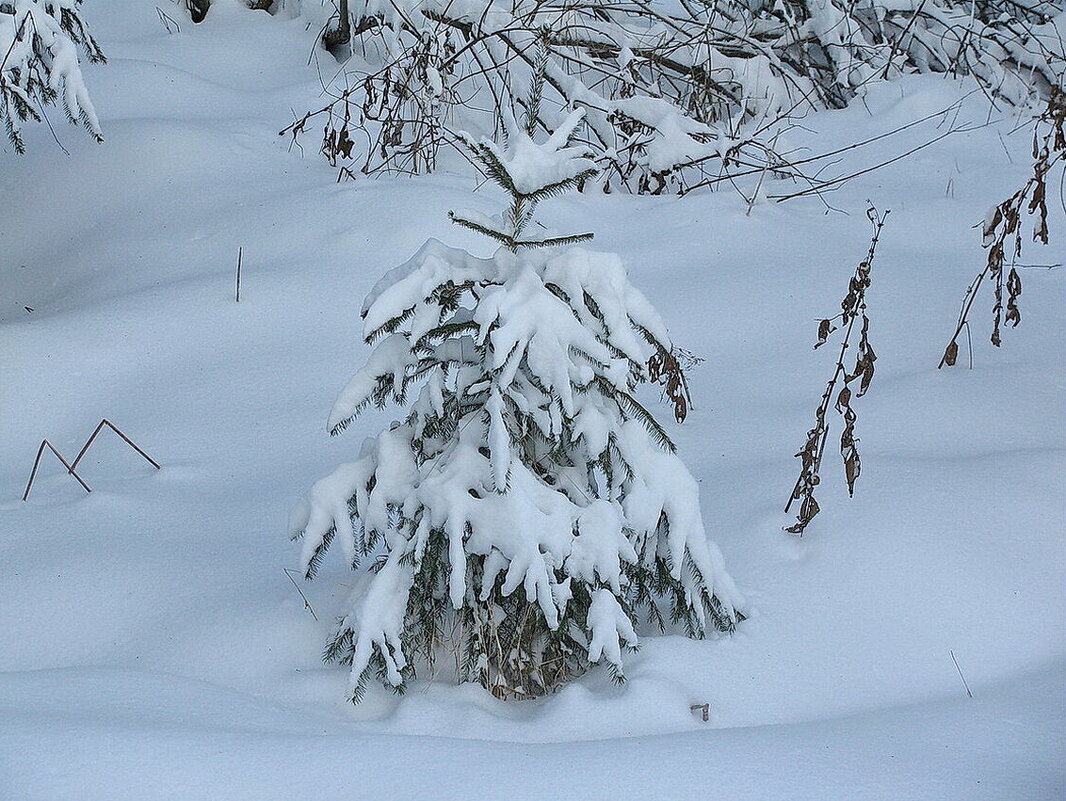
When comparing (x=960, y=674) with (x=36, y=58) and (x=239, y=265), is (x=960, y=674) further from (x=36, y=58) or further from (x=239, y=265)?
(x=36, y=58)

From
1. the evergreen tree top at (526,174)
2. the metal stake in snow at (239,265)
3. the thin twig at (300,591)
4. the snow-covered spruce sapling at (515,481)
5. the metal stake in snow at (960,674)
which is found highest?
the evergreen tree top at (526,174)

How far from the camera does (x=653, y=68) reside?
18.0 feet

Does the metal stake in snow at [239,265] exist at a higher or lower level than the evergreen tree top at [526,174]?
lower

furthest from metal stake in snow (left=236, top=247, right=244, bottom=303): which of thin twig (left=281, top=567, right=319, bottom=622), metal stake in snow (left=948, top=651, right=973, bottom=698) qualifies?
metal stake in snow (left=948, top=651, right=973, bottom=698)

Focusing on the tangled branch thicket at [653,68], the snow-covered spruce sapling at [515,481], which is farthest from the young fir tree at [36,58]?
the snow-covered spruce sapling at [515,481]

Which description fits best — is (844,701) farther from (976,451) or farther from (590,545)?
(976,451)

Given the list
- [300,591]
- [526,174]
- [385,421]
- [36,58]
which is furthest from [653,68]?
[300,591]

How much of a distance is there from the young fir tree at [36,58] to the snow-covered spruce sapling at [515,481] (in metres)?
1.99

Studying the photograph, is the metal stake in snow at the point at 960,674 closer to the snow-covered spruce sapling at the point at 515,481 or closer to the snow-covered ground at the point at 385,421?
the snow-covered ground at the point at 385,421

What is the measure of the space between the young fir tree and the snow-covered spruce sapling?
1.99m

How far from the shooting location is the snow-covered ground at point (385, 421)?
1544mm

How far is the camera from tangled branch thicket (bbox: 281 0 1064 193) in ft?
15.2

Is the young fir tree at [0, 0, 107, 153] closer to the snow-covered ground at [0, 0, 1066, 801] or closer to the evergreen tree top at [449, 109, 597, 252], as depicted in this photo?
the snow-covered ground at [0, 0, 1066, 801]

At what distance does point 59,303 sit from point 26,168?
4.08 ft
